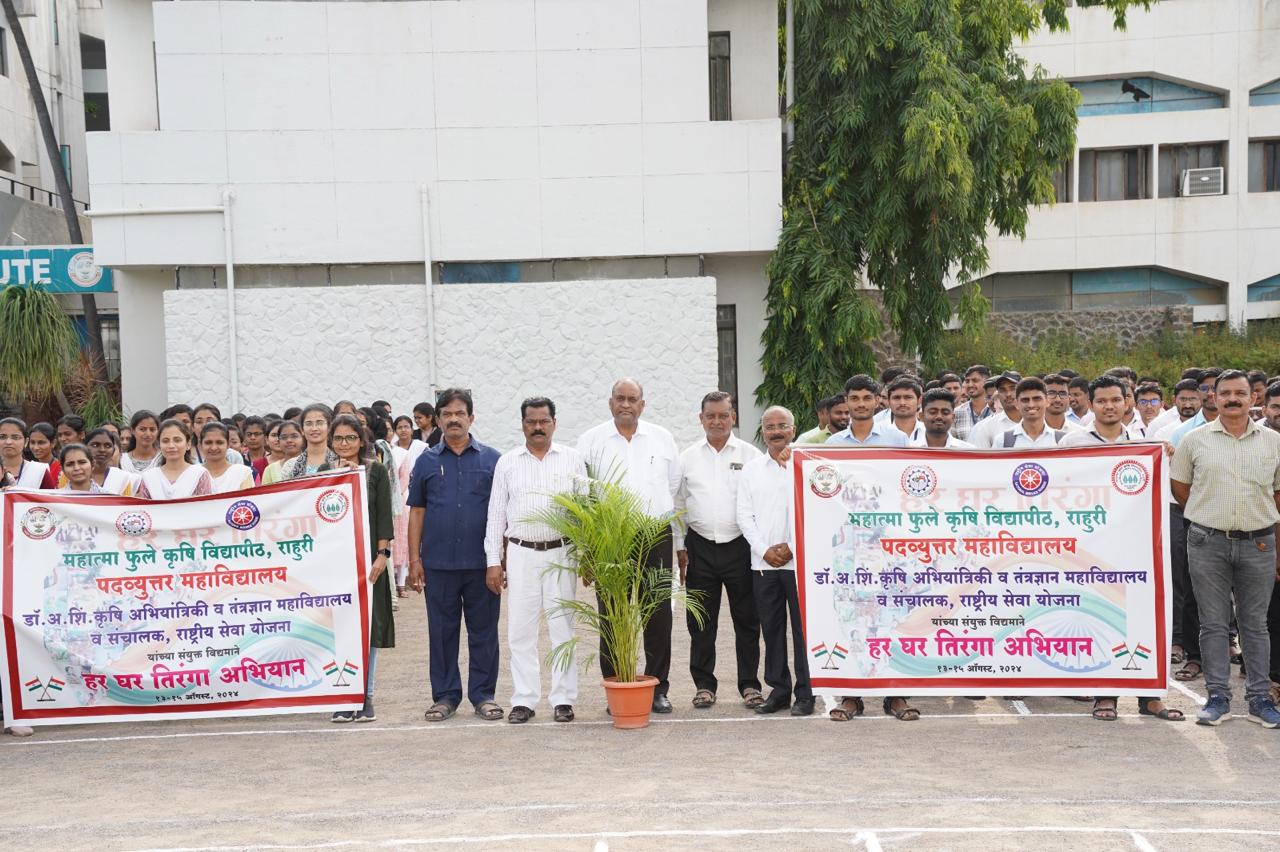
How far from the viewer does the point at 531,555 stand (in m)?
7.90

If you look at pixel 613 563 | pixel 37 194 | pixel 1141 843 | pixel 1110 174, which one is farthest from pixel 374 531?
pixel 1110 174

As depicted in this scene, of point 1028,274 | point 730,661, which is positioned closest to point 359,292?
point 730,661

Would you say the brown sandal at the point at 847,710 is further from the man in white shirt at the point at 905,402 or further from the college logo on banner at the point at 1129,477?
the college logo on banner at the point at 1129,477

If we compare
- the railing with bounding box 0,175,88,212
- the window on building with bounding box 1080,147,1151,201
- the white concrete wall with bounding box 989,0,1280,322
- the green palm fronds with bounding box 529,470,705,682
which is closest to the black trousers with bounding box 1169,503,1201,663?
the green palm fronds with bounding box 529,470,705,682

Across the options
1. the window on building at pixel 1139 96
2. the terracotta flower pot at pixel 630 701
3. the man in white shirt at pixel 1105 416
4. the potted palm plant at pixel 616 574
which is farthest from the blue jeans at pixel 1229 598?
the window on building at pixel 1139 96

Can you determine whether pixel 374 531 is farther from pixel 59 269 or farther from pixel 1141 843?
pixel 59 269

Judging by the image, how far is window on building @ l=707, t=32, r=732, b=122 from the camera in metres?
18.5

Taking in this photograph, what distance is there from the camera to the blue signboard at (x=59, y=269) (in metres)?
19.5

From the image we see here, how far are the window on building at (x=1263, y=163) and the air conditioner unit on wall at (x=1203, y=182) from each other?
2.70 ft

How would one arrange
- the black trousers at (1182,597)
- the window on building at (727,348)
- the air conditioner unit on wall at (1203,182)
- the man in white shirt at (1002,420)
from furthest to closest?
the air conditioner unit on wall at (1203,182)
the window on building at (727,348)
the man in white shirt at (1002,420)
the black trousers at (1182,597)

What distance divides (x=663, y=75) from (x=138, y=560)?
449 inches

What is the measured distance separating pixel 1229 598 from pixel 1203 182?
22.5m

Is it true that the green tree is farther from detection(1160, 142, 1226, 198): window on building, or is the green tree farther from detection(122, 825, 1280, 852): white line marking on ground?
detection(122, 825, 1280, 852): white line marking on ground

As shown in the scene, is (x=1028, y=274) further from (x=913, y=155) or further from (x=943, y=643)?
(x=943, y=643)
